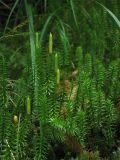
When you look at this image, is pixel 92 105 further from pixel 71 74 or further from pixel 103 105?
pixel 71 74

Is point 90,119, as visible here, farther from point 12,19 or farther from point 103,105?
point 12,19

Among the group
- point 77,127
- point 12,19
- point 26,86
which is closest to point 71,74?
point 26,86

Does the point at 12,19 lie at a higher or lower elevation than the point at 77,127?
higher

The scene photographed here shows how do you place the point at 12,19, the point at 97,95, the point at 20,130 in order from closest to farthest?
the point at 20,130 < the point at 97,95 < the point at 12,19

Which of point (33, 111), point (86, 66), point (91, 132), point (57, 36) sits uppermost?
point (57, 36)

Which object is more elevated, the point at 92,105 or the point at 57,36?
the point at 57,36

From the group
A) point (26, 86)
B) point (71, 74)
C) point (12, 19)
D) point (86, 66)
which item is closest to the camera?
point (26, 86)

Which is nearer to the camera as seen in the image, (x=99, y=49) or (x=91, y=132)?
(x=91, y=132)

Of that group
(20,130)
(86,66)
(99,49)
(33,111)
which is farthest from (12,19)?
(20,130)

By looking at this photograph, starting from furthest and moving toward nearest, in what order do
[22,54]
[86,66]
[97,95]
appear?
[22,54] < [86,66] < [97,95]
